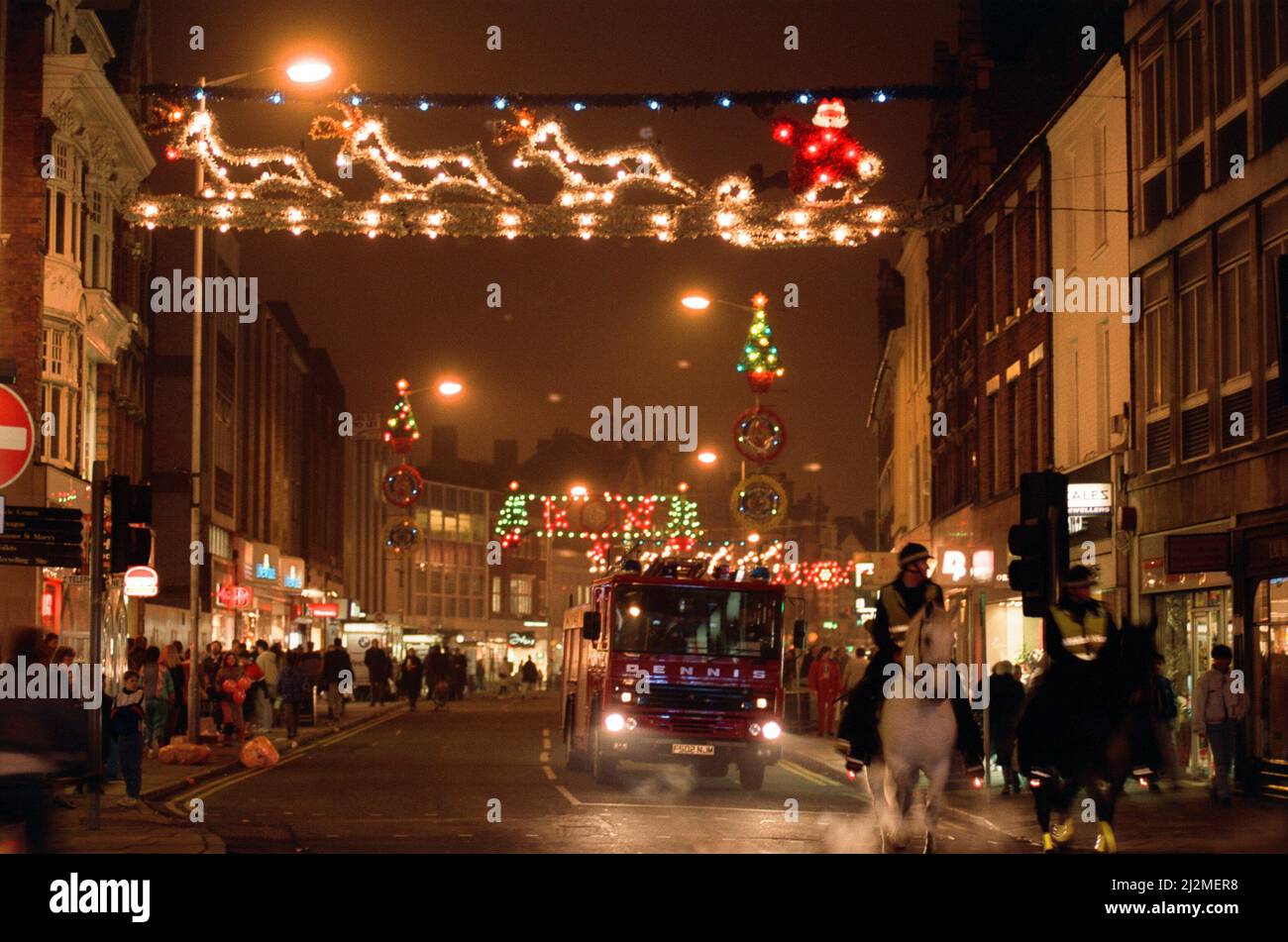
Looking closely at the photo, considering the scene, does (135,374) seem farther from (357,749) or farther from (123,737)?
(123,737)

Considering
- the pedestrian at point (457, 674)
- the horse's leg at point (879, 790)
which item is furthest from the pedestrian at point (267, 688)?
the pedestrian at point (457, 674)

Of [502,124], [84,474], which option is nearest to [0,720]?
[502,124]

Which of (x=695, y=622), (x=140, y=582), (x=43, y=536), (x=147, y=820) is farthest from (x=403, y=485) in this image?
(x=147, y=820)

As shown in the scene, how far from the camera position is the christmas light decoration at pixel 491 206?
22.5 meters

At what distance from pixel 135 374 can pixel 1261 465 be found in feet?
102

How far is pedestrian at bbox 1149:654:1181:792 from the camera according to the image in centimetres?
1314

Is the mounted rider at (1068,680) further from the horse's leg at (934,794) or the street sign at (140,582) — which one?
the street sign at (140,582)

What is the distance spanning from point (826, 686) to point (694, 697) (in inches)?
593

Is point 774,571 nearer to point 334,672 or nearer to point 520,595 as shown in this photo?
point 334,672

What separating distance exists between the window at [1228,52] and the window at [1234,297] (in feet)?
5.79

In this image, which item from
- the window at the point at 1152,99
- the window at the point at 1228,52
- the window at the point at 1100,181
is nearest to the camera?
the window at the point at 1228,52

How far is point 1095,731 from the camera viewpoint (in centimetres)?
1273

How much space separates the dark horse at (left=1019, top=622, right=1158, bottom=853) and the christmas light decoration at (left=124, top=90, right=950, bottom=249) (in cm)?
1083
